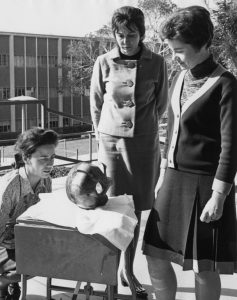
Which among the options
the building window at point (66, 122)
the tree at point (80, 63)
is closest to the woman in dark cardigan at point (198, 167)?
the tree at point (80, 63)

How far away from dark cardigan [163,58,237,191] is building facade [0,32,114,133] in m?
37.6

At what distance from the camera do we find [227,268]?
1818mm

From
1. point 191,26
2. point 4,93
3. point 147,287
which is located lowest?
point 147,287

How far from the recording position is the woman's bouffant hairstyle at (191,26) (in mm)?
1727

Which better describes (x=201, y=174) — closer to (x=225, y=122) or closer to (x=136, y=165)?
(x=225, y=122)

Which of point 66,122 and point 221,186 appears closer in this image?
point 221,186

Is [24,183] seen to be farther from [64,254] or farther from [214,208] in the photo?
[214,208]

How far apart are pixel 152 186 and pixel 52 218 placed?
86 cm

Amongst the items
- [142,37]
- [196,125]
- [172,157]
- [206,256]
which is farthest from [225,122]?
[142,37]

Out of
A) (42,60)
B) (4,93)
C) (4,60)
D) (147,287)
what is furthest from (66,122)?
(147,287)

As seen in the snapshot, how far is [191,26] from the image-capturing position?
1724mm

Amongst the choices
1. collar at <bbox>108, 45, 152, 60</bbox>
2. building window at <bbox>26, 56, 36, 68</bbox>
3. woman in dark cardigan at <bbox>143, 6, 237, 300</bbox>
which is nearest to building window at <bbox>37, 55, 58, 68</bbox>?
building window at <bbox>26, 56, 36, 68</bbox>

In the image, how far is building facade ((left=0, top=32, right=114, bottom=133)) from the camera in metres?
40.4

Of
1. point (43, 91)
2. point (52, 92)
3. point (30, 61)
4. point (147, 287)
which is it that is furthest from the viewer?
point (52, 92)
